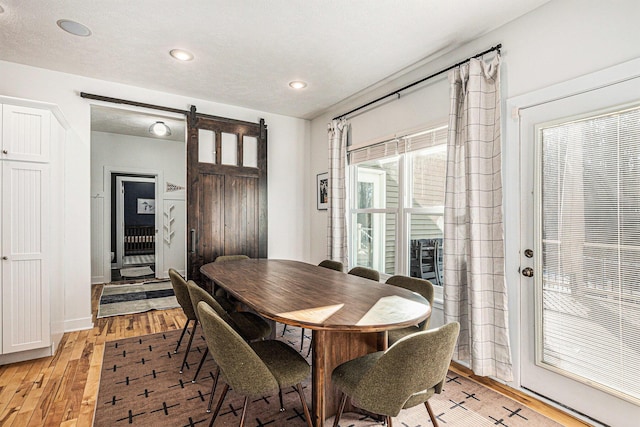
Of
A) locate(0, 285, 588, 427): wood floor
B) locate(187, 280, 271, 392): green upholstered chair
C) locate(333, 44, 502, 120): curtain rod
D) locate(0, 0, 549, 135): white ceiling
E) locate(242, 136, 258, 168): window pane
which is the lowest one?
locate(0, 285, 588, 427): wood floor

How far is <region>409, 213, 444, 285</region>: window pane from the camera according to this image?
10.1 ft

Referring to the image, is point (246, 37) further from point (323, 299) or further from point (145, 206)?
point (145, 206)

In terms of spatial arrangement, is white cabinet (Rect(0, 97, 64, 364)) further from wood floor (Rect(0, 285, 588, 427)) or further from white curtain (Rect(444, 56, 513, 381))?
white curtain (Rect(444, 56, 513, 381))

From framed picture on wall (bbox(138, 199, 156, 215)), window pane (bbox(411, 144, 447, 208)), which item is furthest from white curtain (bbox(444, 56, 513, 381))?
framed picture on wall (bbox(138, 199, 156, 215))

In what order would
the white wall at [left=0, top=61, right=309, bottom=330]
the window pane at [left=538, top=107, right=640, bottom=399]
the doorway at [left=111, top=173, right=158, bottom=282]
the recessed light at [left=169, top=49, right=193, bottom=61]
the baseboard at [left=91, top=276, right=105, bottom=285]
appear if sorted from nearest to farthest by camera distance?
the window pane at [left=538, top=107, right=640, bottom=399] < the recessed light at [left=169, top=49, right=193, bottom=61] < the white wall at [left=0, top=61, right=309, bottom=330] < the baseboard at [left=91, top=276, right=105, bottom=285] < the doorway at [left=111, top=173, right=158, bottom=282]

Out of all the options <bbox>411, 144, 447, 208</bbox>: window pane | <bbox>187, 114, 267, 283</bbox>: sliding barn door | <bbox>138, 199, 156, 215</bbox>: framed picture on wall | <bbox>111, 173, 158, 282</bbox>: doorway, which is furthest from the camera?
<bbox>138, 199, 156, 215</bbox>: framed picture on wall

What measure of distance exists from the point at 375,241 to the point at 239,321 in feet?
6.55

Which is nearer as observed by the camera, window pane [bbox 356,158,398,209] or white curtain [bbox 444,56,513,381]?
white curtain [bbox 444,56,513,381]

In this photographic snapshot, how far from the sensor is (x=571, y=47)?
2.04 meters

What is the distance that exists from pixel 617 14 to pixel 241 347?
274 cm

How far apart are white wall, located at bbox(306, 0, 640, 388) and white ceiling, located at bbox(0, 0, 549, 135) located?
0.40 ft

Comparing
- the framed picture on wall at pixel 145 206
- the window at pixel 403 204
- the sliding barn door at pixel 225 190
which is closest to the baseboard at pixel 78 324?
the sliding barn door at pixel 225 190

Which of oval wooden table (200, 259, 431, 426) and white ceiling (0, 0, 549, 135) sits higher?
white ceiling (0, 0, 549, 135)

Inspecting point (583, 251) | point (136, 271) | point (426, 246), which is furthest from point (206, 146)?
point (136, 271)
